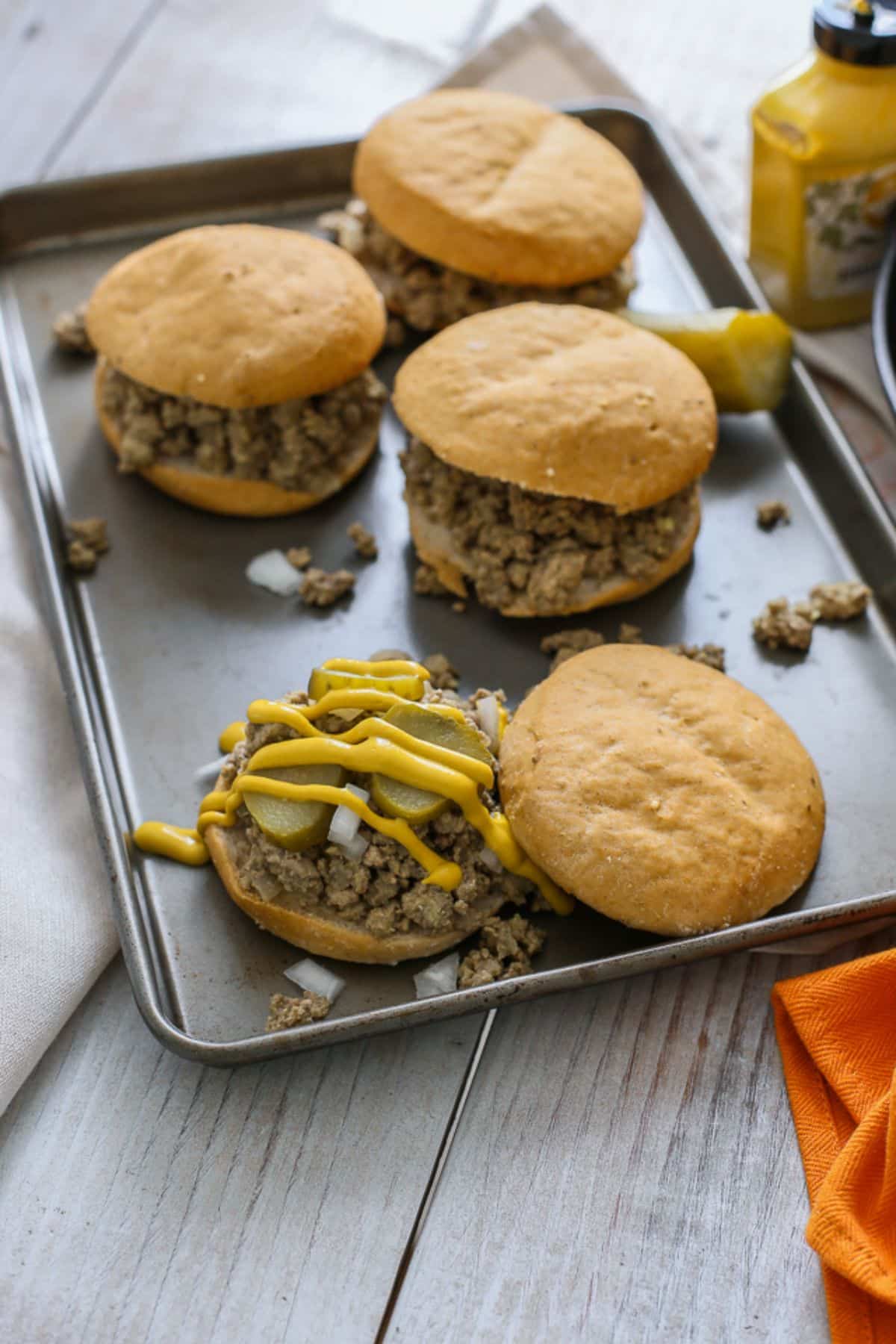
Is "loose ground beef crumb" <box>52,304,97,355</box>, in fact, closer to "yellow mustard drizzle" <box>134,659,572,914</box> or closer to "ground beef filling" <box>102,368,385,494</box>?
"ground beef filling" <box>102,368,385,494</box>

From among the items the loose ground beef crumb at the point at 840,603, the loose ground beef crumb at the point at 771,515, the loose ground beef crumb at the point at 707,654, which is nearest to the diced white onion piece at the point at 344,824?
the loose ground beef crumb at the point at 707,654

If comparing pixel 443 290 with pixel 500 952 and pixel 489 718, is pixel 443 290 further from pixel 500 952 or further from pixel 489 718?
pixel 500 952

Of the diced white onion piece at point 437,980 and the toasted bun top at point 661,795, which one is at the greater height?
the toasted bun top at point 661,795

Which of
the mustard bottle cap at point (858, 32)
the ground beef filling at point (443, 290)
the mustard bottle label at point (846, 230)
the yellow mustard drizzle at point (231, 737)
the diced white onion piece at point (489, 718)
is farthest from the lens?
the ground beef filling at point (443, 290)

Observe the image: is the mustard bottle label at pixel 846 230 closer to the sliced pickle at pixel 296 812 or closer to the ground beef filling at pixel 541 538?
the ground beef filling at pixel 541 538

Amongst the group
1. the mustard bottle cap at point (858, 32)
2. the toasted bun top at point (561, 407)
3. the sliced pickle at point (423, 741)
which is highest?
the mustard bottle cap at point (858, 32)

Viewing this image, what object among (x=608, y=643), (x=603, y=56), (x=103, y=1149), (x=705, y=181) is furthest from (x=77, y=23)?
(x=103, y=1149)

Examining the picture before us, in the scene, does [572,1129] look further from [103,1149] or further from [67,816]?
[67,816]
